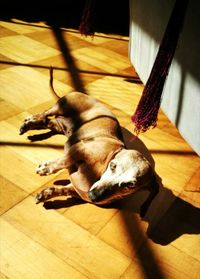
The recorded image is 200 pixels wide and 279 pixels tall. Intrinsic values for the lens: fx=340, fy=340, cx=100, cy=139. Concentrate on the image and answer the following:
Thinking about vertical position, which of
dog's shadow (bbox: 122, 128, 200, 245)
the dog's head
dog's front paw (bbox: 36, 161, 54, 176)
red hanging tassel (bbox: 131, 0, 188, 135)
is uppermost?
red hanging tassel (bbox: 131, 0, 188, 135)

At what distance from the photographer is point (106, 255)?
1.69 meters

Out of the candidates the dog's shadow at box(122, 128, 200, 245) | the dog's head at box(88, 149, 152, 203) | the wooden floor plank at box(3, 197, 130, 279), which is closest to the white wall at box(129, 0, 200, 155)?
the dog's shadow at box(122, 128, 200, 245)

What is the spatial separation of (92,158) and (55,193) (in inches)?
11.3

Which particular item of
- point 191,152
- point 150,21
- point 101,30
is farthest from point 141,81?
point 101,30

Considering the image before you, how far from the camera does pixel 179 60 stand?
8.06 feet

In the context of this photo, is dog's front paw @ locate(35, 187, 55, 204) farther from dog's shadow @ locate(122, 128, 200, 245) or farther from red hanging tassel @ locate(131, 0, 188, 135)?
red hanging tassel @ locate(131, 0, 188, 135)

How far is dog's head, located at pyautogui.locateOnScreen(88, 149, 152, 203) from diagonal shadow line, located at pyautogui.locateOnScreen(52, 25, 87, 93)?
1498 millimetres

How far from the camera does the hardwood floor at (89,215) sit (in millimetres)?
1626

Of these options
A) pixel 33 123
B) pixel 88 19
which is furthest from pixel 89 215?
pixel 88 19

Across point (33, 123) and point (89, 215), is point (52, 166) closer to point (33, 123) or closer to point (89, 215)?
point (89, 215)

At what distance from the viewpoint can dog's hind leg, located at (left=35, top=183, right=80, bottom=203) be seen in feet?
6.15

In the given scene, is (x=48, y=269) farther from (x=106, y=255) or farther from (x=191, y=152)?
(x=191, y=152)

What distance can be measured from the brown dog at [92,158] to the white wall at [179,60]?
580 mm

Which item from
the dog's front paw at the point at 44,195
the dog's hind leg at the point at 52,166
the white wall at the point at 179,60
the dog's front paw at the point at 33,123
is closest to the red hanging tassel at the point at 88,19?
the white wall at the point at 179,60
